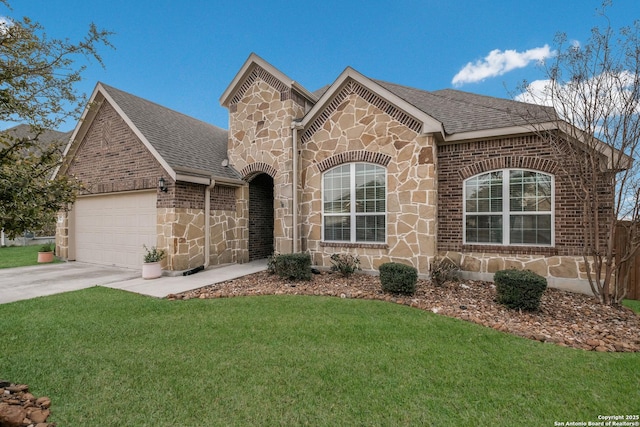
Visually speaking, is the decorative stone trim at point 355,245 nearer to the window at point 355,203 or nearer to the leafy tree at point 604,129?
the window at point 355,203

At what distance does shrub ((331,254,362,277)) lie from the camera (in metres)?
8.29

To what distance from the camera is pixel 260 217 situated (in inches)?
467

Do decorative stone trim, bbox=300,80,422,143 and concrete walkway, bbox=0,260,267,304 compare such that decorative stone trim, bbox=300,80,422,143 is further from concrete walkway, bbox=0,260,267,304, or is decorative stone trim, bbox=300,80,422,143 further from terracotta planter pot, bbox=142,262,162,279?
terracotta planter pot, bbox=142,262,162,279

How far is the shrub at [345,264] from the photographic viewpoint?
829 centimetres

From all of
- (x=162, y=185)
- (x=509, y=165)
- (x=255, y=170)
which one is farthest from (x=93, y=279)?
(x=509, y=165)

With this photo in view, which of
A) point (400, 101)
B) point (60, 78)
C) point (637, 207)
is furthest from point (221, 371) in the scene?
point (637, 207)

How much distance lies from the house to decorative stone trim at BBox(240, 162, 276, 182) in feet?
0.16

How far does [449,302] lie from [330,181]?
4.92m

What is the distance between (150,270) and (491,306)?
8530 millimetres

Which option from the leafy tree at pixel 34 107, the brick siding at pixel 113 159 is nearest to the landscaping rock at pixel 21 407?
the leafy tree at pixel 34 107

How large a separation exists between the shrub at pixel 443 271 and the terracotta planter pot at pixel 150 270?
7.53 m

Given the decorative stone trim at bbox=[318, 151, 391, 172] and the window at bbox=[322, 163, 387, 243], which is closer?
the decorative stone trim at bbox=[318, 151, 391, 172]

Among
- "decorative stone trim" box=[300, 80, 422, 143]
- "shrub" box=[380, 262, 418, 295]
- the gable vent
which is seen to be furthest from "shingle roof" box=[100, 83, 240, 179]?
"shrub" box=[380, 262, 418, 295]

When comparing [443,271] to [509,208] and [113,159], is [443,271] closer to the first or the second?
[509,208]
